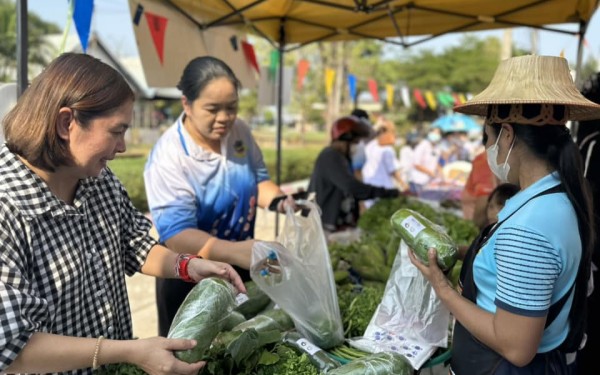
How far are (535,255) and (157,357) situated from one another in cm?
108

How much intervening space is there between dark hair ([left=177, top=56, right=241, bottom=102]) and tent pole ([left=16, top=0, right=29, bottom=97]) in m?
0.85

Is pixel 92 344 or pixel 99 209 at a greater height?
pixel 99 209

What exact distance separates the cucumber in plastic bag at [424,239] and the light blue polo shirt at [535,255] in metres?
0.29

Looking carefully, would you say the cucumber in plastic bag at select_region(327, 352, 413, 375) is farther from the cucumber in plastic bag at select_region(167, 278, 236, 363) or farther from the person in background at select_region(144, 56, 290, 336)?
the person in background at select_region(144, 56, 290, 336)

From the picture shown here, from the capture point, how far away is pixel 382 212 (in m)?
4.65

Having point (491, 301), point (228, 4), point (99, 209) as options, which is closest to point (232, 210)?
point (99, 209)

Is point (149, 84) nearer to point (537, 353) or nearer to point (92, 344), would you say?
point (92, 344)

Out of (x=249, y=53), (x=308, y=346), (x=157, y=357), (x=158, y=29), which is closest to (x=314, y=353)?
→ (x=308, y=346)

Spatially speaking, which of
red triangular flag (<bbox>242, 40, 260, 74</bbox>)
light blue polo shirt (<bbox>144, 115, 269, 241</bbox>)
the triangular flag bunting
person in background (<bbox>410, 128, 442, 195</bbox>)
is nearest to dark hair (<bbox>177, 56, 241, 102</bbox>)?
light blue polo shirt (<bbox>144, 115, 269, 241</bbox>)

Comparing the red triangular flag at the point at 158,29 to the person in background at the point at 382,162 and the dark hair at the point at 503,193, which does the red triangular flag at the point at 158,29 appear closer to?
the dark hair at the point at 503,193

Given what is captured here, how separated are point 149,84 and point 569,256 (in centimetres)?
288

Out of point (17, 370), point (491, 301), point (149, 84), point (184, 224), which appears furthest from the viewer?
point (149, 84)

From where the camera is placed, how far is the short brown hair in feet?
4.52

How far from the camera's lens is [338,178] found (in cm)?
477
